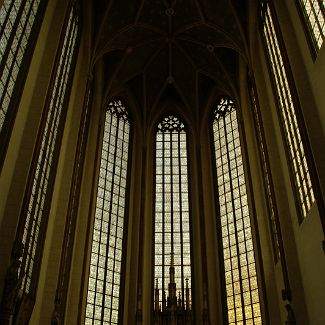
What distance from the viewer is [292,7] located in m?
13.9

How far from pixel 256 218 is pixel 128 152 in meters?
7.26

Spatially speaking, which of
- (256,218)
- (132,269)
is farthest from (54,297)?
(256,218)

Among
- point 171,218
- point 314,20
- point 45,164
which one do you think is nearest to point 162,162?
point 171,218

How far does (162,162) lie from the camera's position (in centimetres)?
2223

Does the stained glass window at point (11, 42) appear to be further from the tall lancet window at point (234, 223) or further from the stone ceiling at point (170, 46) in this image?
the tall lancet window at point (234, 223)

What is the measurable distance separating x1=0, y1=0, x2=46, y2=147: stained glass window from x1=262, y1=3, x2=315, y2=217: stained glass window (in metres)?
7.34

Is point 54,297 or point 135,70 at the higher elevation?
point 135,70

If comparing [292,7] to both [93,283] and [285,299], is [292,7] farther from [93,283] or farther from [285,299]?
[93,283]

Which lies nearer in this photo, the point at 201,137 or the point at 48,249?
the point at 48,249

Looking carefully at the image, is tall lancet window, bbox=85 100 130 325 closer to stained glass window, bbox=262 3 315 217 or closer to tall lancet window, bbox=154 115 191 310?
tall lancet window, bbox=154 115 191 310

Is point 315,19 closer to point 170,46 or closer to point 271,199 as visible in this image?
point 271,199

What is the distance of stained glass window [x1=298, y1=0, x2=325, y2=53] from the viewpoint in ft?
38.4

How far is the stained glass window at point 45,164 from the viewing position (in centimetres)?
1245

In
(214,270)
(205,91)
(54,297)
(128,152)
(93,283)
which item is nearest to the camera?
(54,297)
